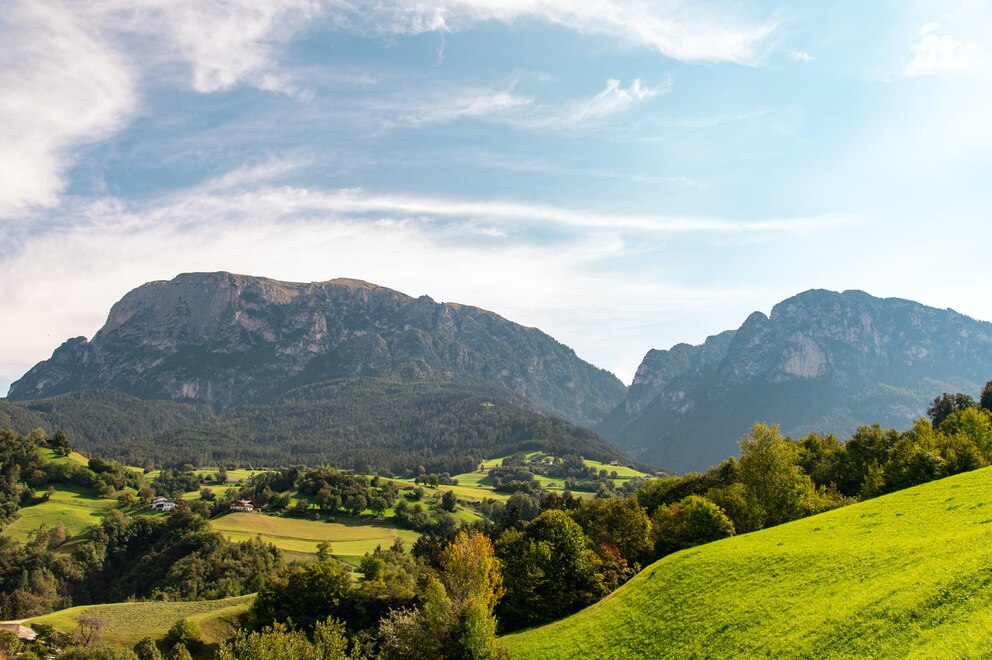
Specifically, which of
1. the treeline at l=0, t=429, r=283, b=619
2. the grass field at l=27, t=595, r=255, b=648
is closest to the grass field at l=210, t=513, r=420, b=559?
the treeline at l=0, t=429, r=283, b=619

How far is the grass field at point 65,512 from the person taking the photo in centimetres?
14238

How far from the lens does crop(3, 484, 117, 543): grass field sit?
14238 centimetres

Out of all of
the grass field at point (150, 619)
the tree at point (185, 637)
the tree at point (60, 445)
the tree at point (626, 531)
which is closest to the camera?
the tree at point (185, 637)

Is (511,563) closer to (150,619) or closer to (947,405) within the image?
(150,619)

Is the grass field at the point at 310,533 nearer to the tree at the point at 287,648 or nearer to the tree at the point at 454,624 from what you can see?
the tree at the point at 454,624

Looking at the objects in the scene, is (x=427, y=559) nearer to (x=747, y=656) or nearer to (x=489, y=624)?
(x=489, y=624)

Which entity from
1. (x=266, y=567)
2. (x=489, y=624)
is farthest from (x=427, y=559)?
(x=489, y=624)

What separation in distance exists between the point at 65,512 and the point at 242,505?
44.2 m

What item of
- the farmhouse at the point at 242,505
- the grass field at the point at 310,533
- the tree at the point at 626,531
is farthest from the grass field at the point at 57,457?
the tree at the point at 626,531

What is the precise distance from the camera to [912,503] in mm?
45594

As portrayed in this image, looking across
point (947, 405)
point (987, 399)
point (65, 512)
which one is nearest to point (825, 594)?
point (987, 399)

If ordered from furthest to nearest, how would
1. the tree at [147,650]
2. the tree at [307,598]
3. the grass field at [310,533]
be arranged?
the grass field at [310,533]
the tree at [307,598]
the tree at [147,650]

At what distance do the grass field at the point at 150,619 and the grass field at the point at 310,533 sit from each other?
44.8 m

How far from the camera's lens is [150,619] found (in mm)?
81812
